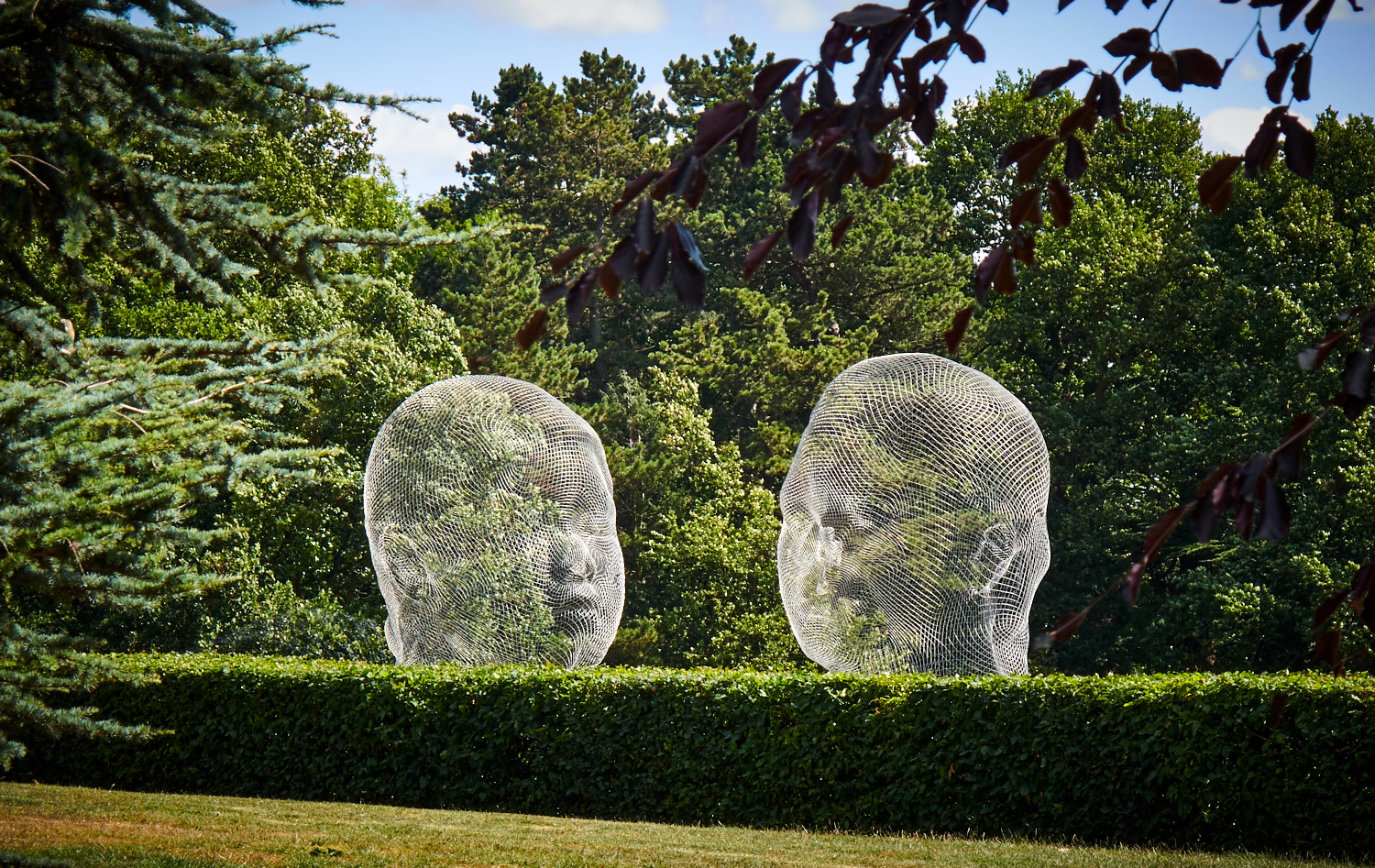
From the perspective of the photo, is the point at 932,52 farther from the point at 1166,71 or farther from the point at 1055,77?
the point at 1166,71

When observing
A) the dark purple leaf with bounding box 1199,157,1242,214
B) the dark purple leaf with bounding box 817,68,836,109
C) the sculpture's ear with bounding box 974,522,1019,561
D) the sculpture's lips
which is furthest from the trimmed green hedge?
the dark purple leaf with bounding box 817,68,836,109

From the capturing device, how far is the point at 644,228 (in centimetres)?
237

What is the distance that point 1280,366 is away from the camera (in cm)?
2216

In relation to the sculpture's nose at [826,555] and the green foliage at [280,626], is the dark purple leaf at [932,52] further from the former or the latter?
the green foliage at [280,626]

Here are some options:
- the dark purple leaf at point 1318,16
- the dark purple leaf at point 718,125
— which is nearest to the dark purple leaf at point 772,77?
the dark purple leaf at point 718,125

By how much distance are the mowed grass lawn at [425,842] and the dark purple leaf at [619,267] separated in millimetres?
5825

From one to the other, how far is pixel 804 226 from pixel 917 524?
8.81 metres

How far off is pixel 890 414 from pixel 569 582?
3355 millimetres

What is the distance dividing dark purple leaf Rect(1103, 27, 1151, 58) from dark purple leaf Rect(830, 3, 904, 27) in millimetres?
525

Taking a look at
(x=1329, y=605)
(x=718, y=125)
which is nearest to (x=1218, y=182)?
(x=1329, y=605)

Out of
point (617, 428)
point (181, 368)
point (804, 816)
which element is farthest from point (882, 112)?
point (617, 428)

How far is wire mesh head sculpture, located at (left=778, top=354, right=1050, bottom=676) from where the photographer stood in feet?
35.2

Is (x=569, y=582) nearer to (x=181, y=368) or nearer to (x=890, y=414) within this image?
(x=890, y=414)

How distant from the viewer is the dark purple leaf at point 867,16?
2359 millimetres
